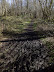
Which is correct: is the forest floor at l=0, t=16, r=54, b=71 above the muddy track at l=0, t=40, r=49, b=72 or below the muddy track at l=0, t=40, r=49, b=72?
above

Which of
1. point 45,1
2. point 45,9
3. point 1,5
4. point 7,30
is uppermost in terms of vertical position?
point 1,5

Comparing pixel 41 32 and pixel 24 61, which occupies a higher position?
pixel 41 32

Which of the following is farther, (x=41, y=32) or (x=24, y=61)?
(x=41, y=32)

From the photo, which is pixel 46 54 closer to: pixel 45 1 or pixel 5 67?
pixel 5 67

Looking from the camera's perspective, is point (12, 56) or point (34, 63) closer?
point (34, 63)

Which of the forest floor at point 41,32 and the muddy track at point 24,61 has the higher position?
the forest floor at point 41,32

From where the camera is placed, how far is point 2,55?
4617 mm

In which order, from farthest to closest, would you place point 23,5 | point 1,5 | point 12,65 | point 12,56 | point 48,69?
point 23,5 < point 1,5 < point 12,56 < point 12,65 < point 48,69

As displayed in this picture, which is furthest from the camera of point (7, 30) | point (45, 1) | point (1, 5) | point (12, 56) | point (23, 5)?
point (23, 5)

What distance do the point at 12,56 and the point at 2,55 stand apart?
0.56 m

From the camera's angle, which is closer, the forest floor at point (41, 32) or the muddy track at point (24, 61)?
the muddy track at point (24, 61)

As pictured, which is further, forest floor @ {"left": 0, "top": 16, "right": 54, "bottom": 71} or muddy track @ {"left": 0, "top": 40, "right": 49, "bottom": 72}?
forest floor @ {"left": 0, "top": 16, "right": 54, "bottom": 71}

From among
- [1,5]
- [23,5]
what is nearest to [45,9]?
[1,5]

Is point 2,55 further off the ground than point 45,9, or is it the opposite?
point 45,9
